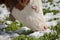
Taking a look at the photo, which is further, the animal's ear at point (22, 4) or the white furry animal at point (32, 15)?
the white furry animal at point (32, 15)

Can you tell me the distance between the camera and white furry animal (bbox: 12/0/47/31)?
4.27 meters

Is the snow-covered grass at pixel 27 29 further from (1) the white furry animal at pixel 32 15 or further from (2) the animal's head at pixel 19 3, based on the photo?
(2) the animal's head at pixel 19 3

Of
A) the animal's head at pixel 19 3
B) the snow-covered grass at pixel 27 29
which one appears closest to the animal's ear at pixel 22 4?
the animal's head at pixel 19 3

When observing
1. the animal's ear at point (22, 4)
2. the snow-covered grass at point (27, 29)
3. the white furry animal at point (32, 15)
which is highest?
the animal's ear at point (22, 4)

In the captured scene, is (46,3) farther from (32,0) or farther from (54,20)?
(32,0)

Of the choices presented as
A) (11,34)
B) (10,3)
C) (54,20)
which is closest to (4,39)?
(11,34)

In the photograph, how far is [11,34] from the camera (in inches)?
173

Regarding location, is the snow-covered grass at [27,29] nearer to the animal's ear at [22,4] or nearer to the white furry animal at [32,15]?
the white furry animal at [32,15]

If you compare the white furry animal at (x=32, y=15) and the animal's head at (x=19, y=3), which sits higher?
the animal's head at (x=19, y=3)

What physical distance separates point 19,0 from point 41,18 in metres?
0.56

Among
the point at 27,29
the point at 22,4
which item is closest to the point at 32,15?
the point at 22,4

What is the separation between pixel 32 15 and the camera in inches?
170

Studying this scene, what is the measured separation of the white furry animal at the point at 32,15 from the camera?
4.27m

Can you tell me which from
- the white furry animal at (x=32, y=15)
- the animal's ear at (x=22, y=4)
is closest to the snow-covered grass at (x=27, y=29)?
the white furry animal at (x=32, y=15)
